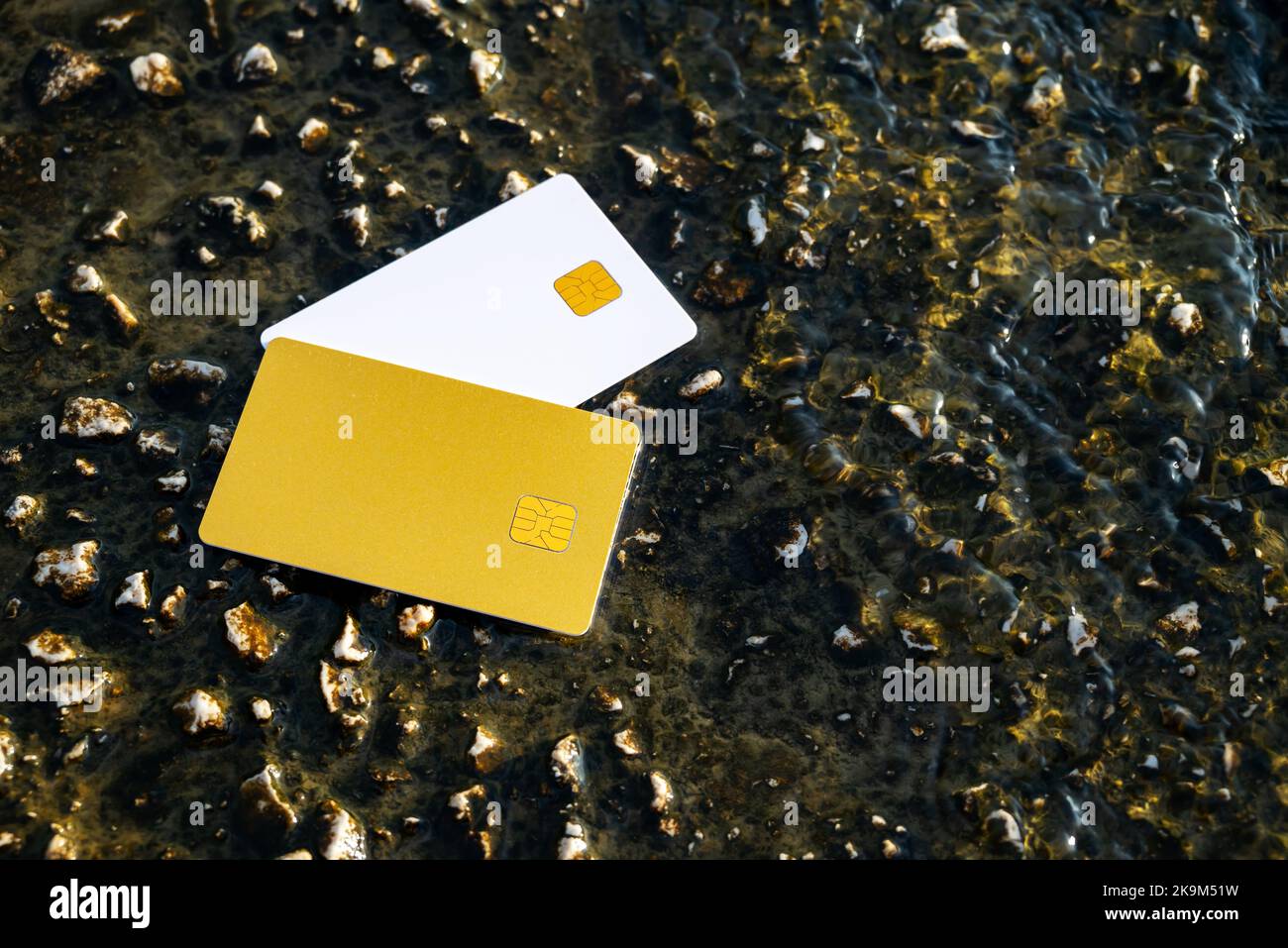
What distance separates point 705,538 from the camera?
109cm

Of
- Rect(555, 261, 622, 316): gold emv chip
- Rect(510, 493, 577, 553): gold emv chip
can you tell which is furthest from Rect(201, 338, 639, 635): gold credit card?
Rect(555, 261, 622, 316): gold emv chip

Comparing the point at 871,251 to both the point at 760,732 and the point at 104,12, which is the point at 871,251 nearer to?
the point at 760,732

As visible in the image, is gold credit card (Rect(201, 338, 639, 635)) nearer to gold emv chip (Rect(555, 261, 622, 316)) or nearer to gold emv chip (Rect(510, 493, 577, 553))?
gold emv chip (Rect(510, 493, 577, 553))

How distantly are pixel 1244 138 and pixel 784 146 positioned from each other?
545 mm

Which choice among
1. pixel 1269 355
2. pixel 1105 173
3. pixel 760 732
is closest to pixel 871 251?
pixel 1105 173

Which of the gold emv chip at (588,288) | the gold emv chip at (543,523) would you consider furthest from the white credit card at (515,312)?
the gold emv chip at (543,523)

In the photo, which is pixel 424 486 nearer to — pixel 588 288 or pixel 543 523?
pixel 543 523

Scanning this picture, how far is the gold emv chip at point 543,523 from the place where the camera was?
3.49ft

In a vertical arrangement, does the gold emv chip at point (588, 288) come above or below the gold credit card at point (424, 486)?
above

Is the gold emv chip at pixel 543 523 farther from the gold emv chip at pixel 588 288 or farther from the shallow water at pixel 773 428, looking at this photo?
the gold emv chip at pixel 588 288

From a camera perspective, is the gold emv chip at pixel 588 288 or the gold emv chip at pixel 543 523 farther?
the gold emv chip at pixel 588 288

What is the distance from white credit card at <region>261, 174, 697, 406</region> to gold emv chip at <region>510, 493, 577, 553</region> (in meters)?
0.12

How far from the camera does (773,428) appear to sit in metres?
1.13

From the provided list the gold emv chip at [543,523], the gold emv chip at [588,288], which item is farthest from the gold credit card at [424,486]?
the gold emv chip at [588,288]
